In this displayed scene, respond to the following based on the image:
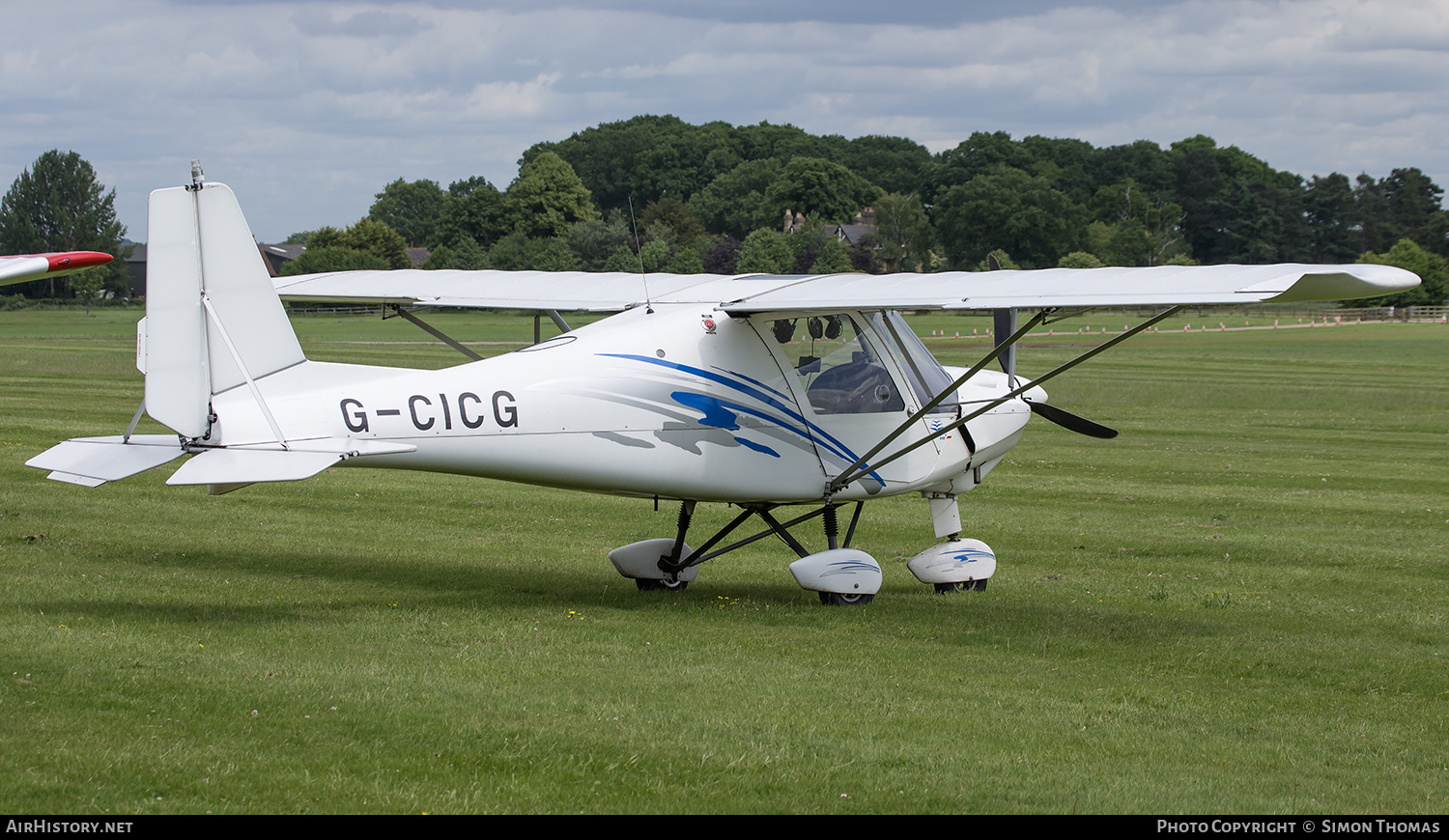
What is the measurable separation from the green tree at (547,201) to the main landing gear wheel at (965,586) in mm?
91837

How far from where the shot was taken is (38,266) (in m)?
12.4

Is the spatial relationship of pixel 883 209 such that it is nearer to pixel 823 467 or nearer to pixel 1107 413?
pixel 1107 413

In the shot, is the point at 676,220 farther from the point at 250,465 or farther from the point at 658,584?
the point at 250,465

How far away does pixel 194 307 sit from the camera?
27.5ft

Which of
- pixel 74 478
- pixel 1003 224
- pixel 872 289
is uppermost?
pixel 1003 224

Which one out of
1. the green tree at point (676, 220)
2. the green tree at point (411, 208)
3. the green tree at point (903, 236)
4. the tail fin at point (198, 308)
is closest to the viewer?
the tail fin at point (198, 308)

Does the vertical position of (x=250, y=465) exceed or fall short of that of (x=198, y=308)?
it falls short

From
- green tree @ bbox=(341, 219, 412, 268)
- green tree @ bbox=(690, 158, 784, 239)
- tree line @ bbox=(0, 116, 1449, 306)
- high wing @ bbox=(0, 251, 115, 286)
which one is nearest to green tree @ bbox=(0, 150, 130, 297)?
tree line @ bbox=(0, 116, 1449, 306)

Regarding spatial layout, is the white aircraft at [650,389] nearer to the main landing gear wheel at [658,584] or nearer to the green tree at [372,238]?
the main landing gear wheel at [658,584]

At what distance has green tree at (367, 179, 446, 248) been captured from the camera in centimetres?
16388

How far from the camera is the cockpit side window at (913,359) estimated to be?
1040 cm

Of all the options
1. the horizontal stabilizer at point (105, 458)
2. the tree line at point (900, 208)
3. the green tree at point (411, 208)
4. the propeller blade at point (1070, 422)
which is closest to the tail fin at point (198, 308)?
the horizontal stabilizer at point (105, 458)

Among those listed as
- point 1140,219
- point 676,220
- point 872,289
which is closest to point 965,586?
point 872,289

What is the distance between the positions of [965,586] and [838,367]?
87.0 inches
